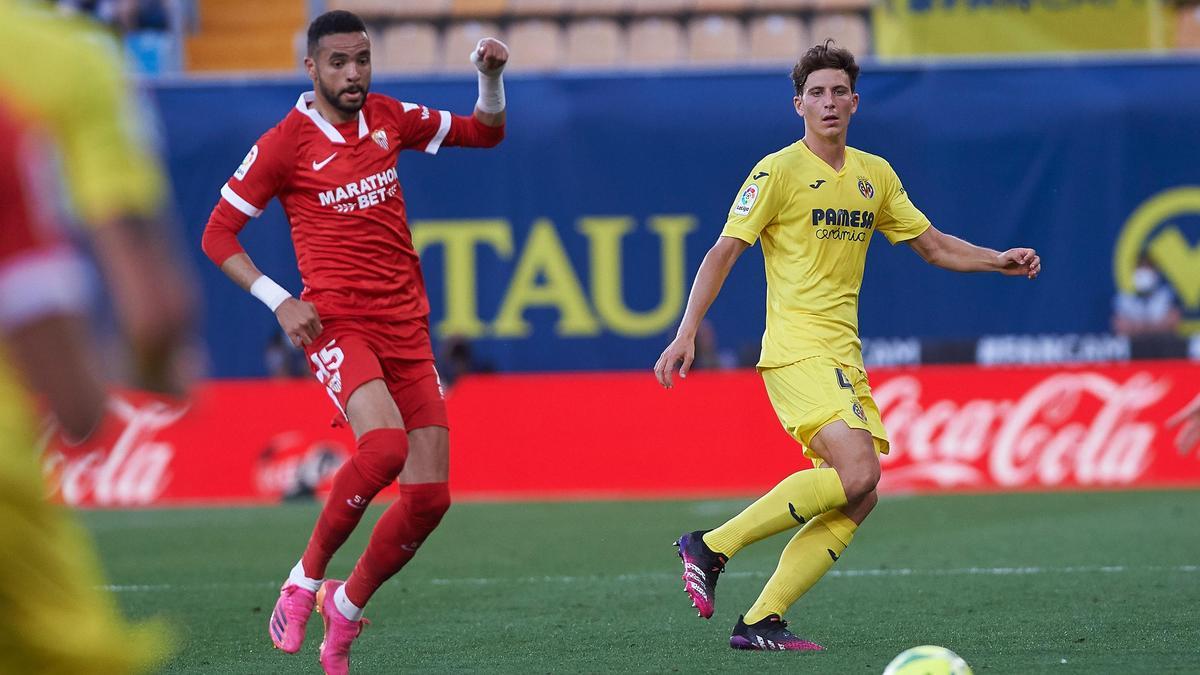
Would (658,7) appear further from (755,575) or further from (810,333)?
(810,333)

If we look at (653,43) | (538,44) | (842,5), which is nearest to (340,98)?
(842,5)

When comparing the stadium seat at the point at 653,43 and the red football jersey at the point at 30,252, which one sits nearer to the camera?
the red football jersey at the point at 30,252

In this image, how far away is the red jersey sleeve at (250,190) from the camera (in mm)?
6180

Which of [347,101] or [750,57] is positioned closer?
[347,101]

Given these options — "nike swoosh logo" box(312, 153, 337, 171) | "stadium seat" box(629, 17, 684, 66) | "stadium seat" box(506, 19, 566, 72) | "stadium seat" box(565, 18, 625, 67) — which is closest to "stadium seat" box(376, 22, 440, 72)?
"stadium seat" box(506, 19, 566, 72)

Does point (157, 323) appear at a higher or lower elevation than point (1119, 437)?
higher

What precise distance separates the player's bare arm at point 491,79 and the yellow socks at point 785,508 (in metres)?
1.77

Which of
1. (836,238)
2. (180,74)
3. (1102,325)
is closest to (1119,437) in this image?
(1102,325)

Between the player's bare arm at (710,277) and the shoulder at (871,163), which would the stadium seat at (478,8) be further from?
the player's bare arm at (710,277)

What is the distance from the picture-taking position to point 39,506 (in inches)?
108

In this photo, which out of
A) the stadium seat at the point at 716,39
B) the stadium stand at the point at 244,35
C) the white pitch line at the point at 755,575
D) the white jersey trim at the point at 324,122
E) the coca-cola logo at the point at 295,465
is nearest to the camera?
the white jersey trim at the point at 324,122

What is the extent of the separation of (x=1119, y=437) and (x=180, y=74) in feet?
33.6

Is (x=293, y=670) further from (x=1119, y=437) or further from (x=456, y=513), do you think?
(x=1119, y=437)

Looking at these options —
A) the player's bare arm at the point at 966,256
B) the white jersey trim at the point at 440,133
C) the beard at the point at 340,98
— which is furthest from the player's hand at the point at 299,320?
the player's bare arm at the point at 966,256
